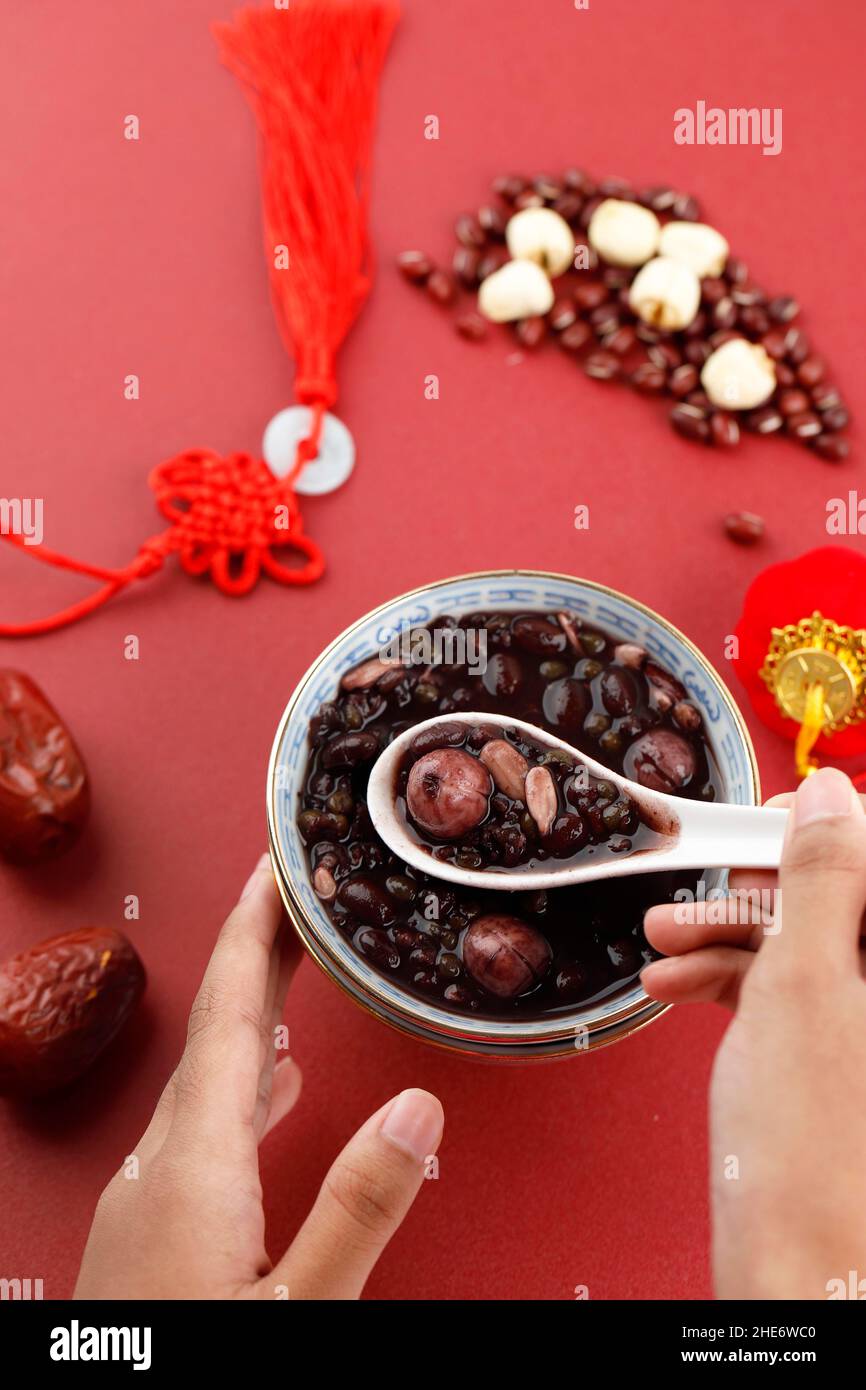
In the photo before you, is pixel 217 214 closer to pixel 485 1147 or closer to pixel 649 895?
pixel 649 895

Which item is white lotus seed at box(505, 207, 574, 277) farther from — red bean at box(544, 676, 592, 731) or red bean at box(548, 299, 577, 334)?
red bean at box(544, 676, 592, 731)

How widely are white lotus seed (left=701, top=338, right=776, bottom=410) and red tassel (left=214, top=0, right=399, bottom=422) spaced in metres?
0.76

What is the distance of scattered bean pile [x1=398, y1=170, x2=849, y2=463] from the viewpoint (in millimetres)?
2188

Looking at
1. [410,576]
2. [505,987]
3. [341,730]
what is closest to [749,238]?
[410,576]

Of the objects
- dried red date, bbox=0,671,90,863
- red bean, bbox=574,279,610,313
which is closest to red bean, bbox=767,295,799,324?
red bean, bbox=574,279,610,313

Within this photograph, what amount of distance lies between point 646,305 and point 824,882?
148 centimetres

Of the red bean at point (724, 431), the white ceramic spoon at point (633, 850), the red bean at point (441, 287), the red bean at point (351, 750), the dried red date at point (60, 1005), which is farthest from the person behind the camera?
the red bean at point (441, 287)

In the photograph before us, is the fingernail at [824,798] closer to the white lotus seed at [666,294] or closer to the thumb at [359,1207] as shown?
the thumb at [359,1207]

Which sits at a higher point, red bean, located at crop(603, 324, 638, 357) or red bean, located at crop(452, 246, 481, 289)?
red bean, located at crop(452, 246, 481, 289)

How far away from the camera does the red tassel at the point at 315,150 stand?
87.8 inches

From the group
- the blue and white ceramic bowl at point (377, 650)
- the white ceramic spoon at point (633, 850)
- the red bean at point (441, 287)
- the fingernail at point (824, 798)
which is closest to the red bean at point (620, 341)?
the red bean at point (441, 287)

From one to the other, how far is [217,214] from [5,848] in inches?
56.6

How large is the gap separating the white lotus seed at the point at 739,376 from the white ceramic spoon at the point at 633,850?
1.06 m

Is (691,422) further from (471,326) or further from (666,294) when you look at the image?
(471,326)
